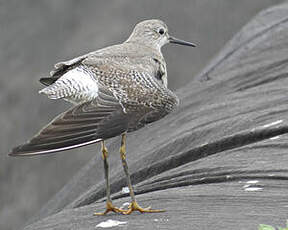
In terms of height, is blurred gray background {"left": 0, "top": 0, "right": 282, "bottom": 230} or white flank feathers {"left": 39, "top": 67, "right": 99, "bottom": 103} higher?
blurred gray background {"left": 0, "top": 0, "right": 282, "bottom": 230}

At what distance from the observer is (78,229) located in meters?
1.59

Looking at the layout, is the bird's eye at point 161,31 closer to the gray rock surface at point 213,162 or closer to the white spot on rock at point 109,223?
the gray rock surface at point 213,162

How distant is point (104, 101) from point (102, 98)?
14 mm

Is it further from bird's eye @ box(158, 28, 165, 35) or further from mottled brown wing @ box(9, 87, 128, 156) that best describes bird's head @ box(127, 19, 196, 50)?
mottled brown wing @ box(9, 87, 128, 156)

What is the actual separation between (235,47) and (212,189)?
6.85 feet

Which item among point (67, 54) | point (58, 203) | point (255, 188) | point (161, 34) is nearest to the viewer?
point (255, 188)

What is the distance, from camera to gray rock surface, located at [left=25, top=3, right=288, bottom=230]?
158 centimetres

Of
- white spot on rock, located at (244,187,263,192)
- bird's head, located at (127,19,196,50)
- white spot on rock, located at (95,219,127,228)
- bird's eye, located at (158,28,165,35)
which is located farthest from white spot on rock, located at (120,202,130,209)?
bird's eye, located at (158,28,165,35)

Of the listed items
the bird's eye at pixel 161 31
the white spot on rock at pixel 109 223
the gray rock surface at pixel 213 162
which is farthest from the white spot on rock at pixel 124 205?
the bird's eye at pixel 161 31

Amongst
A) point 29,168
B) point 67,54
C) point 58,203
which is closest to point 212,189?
point 58,203

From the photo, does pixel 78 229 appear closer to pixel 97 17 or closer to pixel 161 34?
pixel 161 34

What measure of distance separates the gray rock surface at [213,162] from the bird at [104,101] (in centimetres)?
11

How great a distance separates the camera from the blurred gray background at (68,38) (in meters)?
5.12

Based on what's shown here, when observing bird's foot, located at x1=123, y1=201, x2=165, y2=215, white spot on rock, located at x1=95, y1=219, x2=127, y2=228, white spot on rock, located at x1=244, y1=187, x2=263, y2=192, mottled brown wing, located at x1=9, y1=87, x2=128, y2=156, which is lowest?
white spot on rock, located at x1=95, y1=219, x2=127, y2=228
